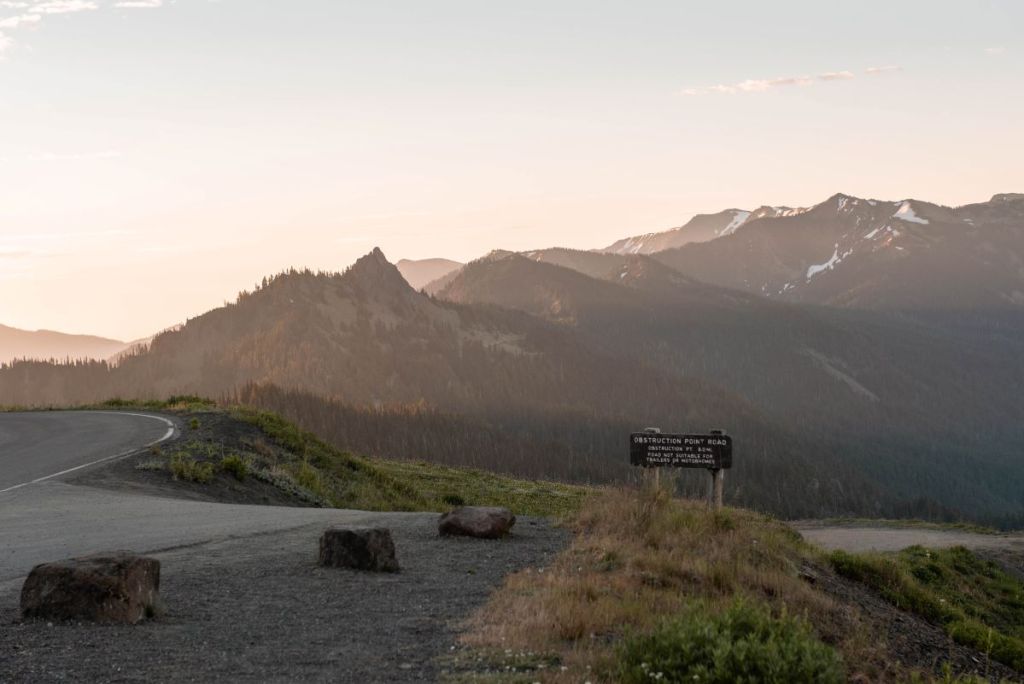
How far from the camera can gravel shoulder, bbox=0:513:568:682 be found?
8.98m

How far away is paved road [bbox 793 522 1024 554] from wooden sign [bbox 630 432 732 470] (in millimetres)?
12901

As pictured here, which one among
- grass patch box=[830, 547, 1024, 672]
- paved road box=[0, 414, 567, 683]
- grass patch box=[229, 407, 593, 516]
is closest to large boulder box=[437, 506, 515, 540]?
paved road box=[0, 414, 567, 683]

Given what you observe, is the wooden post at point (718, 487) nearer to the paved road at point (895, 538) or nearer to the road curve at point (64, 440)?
the paved road at point (895, 538)

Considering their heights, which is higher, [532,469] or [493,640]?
[493,640]

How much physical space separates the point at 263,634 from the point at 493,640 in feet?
8.64

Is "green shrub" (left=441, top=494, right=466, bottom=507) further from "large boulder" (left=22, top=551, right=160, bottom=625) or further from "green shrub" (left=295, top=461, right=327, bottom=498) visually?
"large boulder" (left=22, top=551, right=160, bottom=625)

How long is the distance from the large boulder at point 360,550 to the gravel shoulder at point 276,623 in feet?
0.95

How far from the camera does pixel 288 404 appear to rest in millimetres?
167250

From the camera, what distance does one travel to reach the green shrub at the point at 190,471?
23.8 metres

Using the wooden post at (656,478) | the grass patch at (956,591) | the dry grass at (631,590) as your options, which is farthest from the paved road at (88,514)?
the grass patch at (956,591)

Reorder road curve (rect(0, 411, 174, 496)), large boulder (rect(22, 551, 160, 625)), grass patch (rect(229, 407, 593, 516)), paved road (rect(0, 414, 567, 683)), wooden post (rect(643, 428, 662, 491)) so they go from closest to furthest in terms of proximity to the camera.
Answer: paved road (rect(0, 414, 567, 683)) → large boulder (rect(22, 551, 160, 625)) → wooden post (rect(643, 428, 662, 491)) → road curve (rect(0, 411, 174, 496)) → grass patch (rect(229, 407, 593, 516))

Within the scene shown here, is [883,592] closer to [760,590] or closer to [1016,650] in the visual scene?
[1016,650]

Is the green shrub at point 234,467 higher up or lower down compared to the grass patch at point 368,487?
higher up

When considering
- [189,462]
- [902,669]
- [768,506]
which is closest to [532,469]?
[768,506]
